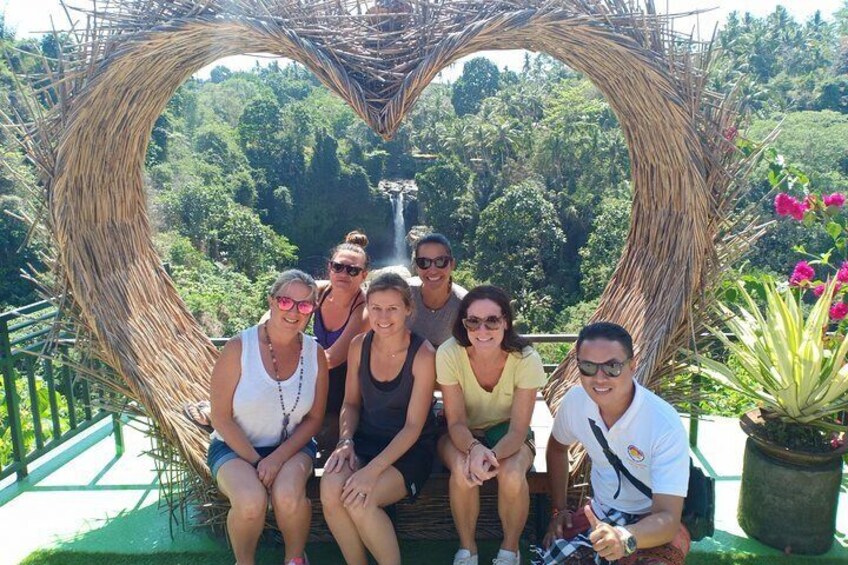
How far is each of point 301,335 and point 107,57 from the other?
1.46 meters

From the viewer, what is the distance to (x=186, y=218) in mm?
29812

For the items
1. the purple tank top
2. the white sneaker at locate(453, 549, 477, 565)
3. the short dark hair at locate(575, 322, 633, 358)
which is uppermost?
the short dark hair at locate(575, 322, 633, 358)

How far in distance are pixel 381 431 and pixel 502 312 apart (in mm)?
727

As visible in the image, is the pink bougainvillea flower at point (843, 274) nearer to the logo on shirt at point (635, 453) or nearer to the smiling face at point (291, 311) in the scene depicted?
the logo on shirt at point (635, 453)

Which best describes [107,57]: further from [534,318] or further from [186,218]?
[186,218]

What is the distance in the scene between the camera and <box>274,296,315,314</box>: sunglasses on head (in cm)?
264

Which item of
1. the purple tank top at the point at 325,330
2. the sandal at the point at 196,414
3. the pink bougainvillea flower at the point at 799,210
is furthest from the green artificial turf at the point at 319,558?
the pink bougainvillea flower at the point at 799,210

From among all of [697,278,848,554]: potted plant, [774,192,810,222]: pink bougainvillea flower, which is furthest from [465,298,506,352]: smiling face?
[774,192,810,222]: pink bougainvillea flower

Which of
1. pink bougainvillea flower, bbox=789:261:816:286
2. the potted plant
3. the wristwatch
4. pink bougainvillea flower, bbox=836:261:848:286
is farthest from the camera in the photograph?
pink bougainvillea flower, bbox=789:261:816:286

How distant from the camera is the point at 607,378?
217 cm

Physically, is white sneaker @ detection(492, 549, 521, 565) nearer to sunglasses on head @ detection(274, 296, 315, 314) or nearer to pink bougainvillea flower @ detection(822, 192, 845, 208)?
sunglasses on head @ detection(274, 296, 315, 314)

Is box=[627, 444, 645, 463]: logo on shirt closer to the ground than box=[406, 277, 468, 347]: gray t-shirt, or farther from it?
closer to the ground

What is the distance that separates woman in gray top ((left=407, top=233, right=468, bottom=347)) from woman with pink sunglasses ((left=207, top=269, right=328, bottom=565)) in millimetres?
623

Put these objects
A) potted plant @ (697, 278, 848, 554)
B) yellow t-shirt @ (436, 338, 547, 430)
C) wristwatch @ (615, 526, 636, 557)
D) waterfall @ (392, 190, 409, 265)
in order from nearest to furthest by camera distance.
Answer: wristwatch @ (615, 526, 636, 557)
yellow t-shirt @ (436, 338, 547, 430)
potted plant @ (697, 278, 848, 554)
waterfall @ (392, 190, 409, 265)
